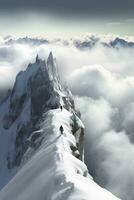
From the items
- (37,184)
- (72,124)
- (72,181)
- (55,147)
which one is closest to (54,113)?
(72,124)

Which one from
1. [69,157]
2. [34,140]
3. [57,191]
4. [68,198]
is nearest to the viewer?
[68,198]

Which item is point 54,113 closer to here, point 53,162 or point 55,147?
point 55,147

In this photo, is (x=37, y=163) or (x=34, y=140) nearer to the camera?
(x=37, y=163)

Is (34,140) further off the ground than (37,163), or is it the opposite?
(37,163)

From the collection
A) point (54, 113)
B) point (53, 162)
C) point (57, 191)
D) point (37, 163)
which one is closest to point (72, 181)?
point (57, 191)

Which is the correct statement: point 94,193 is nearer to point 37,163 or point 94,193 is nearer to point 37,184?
point 37,184

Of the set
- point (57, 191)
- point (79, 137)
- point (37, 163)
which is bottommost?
point (79, 137)

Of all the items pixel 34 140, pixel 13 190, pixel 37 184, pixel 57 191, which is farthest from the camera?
pixel 34 140

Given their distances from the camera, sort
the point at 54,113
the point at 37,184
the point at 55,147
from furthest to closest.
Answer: the point at 54,113 → the point at 55,147 → the point at 37,184

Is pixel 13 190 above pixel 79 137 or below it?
above
